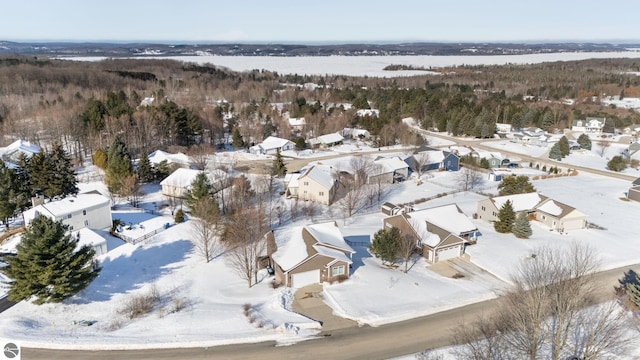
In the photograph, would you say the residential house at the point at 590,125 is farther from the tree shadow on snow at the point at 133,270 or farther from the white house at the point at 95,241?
the white house at the point at 95,241

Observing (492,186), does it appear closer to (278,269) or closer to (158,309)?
(278,269)

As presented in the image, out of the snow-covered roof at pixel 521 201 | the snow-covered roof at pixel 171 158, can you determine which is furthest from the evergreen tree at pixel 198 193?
the snow-covered roof at pixel 521 201

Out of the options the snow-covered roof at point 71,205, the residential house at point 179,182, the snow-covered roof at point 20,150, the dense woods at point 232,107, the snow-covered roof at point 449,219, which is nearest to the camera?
the snow-covered roof at point 71,205

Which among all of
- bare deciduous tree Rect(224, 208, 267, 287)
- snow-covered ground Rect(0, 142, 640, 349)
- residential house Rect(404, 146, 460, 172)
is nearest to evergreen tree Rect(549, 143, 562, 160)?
residential house Rect(404, 146, 460, 172)

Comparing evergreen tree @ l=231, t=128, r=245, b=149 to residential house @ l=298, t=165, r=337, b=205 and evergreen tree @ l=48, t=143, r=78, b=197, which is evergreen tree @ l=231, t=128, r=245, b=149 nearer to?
residential house @ l=298, t=165, r=337, b=205

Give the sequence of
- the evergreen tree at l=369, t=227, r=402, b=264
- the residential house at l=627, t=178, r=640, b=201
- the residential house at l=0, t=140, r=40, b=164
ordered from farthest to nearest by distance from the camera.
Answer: the residential house at l=0, t=140, r=40, b=164 < the residential house at l=627, t=178, r=640, b=201 < the evergreen tree at l=369, t=227, r=402, b=264

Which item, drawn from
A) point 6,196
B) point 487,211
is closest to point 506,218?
point 487,211

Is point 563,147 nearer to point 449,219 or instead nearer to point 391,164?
point 391,164
